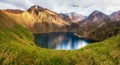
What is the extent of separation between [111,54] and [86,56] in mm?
4166

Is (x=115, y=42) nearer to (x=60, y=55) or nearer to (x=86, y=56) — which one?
(x=86, y=56)

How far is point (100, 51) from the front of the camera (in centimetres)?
3994

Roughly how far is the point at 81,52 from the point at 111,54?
189 inches

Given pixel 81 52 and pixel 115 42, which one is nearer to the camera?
pixel 81 52

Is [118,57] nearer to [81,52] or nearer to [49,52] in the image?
[81,52]

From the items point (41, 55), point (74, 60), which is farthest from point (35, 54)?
point (74, 60)

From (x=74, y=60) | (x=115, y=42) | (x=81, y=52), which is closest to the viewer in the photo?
(x=74, y=60)

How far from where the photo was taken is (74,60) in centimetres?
3722

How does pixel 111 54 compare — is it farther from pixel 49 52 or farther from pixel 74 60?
pixel 49 52

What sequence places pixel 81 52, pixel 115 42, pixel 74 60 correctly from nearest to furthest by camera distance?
pixel 74 60, pixel 81 52, pixel 115 42

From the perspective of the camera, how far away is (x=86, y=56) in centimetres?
3812

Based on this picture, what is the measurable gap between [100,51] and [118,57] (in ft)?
10.9

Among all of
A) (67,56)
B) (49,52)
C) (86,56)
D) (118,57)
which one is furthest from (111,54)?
(49,52)

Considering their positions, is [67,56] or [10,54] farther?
[10,54]
